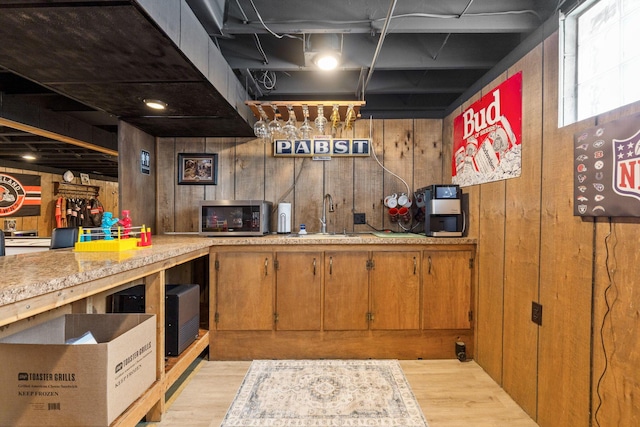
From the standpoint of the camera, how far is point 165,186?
3137 mm

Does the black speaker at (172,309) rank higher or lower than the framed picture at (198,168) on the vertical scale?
lower

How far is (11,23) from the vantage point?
1312mm

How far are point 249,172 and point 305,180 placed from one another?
23.2 inches

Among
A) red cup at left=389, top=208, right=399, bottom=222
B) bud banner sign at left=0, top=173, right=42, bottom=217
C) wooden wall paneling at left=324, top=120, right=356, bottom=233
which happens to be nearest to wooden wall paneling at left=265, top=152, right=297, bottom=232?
wooden wall paneling at left=324, top=120, right=356, bottom=233

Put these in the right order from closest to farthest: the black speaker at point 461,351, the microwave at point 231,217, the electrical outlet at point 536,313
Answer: the electrical outlet at point 536,313, the black speaker at point 461,351, the microwave at point 231,217

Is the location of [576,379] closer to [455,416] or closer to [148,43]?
[455,416]

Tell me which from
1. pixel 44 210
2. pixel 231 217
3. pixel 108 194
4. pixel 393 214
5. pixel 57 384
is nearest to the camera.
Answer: pixel 57 384

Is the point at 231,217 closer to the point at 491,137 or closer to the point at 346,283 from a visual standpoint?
the point at 346,283

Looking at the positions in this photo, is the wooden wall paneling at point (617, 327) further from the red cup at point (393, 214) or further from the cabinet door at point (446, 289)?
the red cup at point (393, 214)

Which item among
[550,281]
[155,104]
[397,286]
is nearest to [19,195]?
[155,104]

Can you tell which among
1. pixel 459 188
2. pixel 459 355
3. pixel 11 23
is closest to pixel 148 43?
pixel 11 23

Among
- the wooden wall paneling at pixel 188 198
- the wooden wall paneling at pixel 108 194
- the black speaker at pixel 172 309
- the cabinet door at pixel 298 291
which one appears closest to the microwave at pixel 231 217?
the cabinet door at pixel 298 291

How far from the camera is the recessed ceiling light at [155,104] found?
221 centimetres

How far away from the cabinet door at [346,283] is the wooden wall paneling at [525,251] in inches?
38.9
